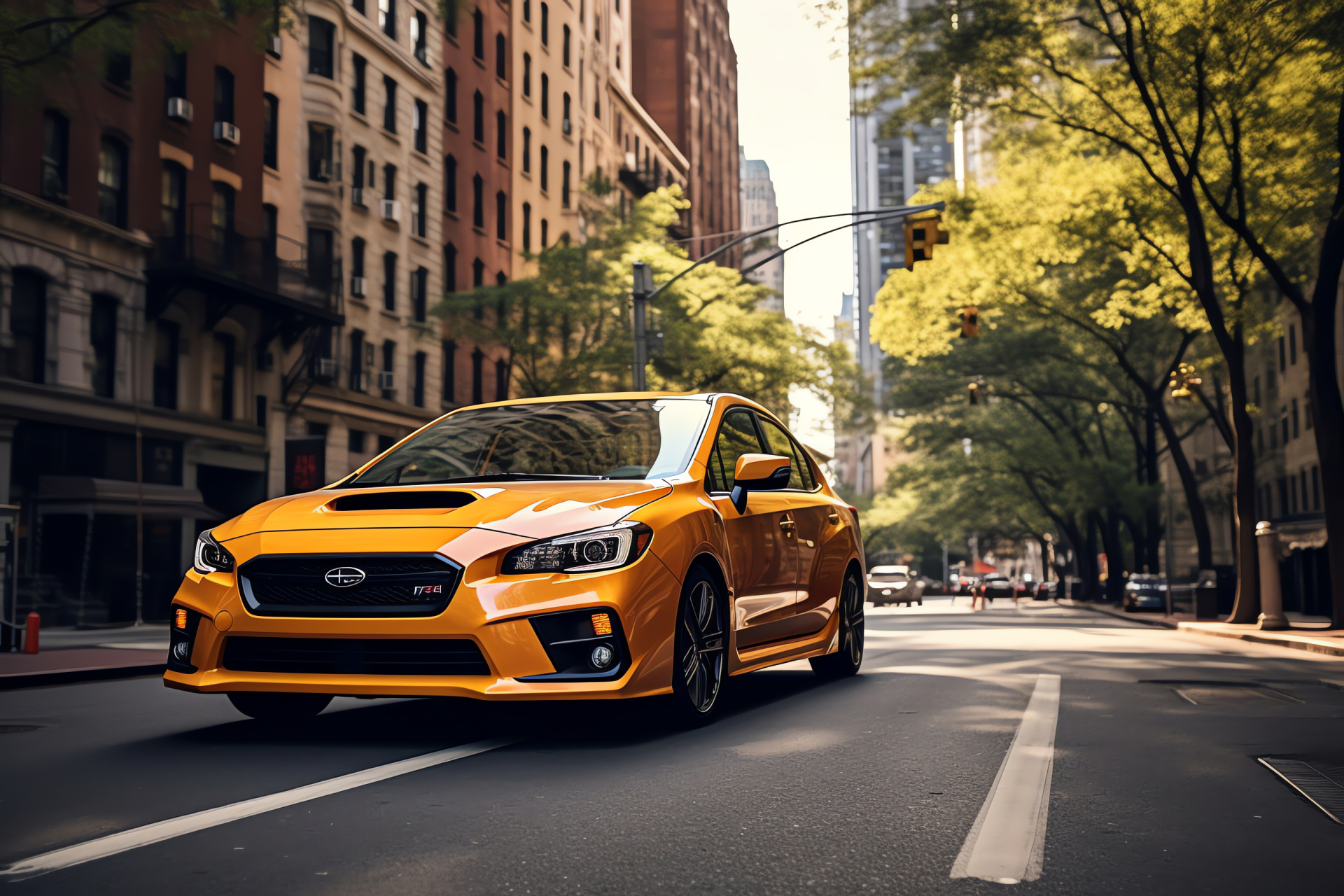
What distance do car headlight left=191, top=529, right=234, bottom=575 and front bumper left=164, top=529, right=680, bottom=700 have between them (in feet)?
0.15

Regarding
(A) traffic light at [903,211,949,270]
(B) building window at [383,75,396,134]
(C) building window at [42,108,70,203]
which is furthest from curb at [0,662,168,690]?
(B) building window at [383,75,396,134]

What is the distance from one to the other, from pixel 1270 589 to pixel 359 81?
2738cm

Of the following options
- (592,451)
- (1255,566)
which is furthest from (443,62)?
(592,451)

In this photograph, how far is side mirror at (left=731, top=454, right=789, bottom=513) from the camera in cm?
773

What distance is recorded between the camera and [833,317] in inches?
1674

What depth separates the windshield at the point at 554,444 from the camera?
7676 mm

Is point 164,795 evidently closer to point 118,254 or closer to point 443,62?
point 118,254

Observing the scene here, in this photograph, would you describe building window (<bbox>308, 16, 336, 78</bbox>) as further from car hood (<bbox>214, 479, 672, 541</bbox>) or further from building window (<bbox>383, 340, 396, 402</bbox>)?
car hood (<bbox>214, 479, 672, 541</bbox>)

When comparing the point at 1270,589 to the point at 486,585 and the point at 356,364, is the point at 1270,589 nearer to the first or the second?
the point at 486,585

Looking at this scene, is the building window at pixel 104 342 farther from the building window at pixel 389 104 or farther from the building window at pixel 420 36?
the building window at pixel 420 36

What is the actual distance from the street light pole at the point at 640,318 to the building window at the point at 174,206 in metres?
10.1

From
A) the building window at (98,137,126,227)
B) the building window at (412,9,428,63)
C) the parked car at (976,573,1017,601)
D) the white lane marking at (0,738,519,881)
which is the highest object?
the building window at (412,9,428,63)

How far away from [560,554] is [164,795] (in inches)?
75.3

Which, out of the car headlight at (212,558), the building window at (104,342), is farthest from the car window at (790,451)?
the building window at (104,342)
